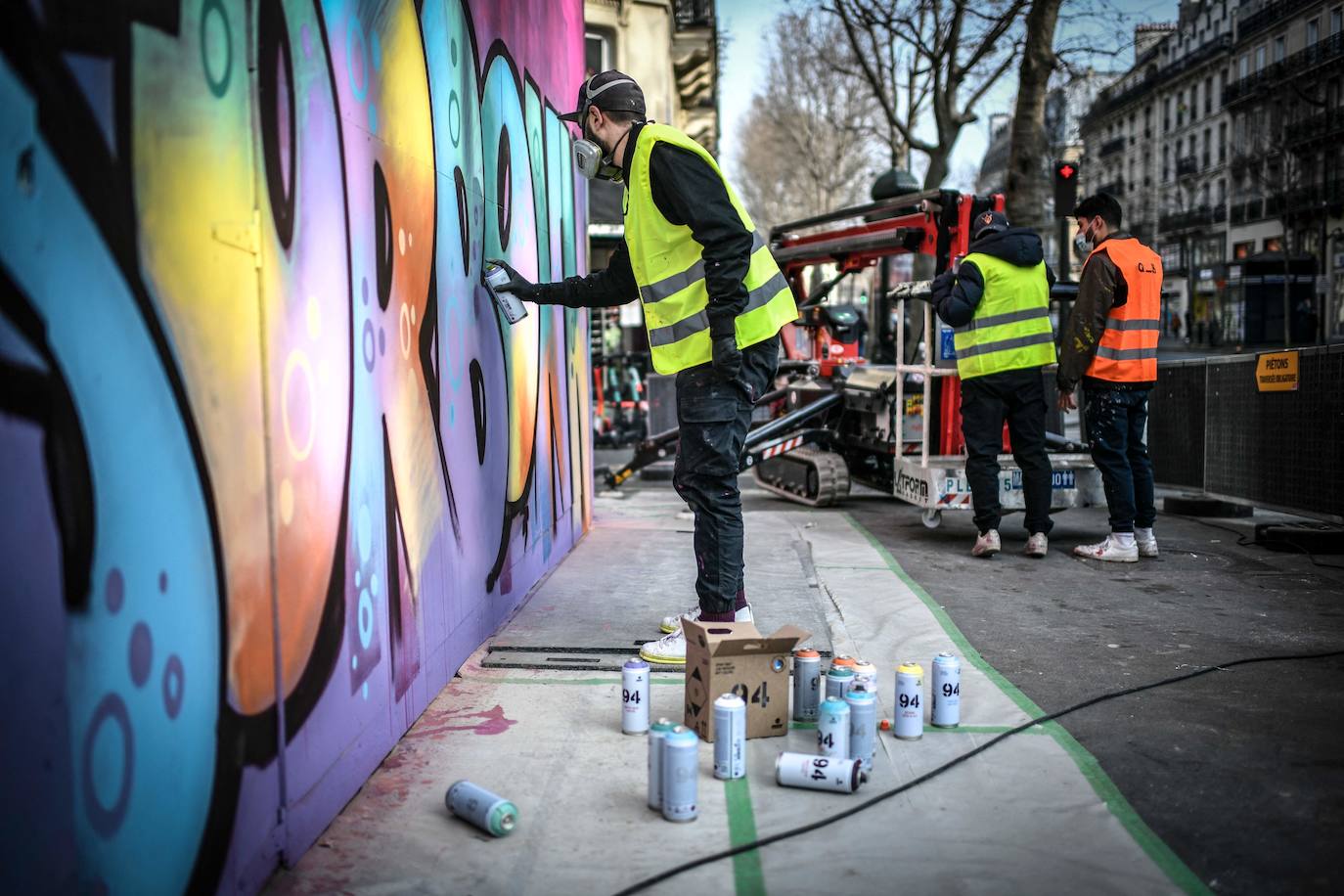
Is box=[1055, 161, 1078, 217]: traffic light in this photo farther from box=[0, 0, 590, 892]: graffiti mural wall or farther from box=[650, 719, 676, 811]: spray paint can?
box=[650, 719, 676, 811]: spray paint can

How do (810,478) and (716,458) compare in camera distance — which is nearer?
(716,458)

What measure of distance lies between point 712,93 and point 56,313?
50.5 meters

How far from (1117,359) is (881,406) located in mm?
2920

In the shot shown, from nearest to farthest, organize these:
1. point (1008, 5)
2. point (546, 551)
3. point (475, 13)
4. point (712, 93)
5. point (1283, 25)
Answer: point (475, 13)
point (546, 551)
point (1283, 25)
point (1008, 5)
point (712, 93)

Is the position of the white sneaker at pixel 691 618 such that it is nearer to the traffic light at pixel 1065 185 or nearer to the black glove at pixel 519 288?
the black glove at pixel 519 288

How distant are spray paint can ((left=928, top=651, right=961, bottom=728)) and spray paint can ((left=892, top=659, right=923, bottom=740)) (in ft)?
0.37

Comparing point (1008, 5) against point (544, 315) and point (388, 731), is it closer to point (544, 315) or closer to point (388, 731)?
point (544, 315)

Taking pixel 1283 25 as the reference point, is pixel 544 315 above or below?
below

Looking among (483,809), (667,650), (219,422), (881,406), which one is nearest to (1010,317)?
(881,406)

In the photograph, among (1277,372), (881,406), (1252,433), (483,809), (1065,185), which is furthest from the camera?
(1065,185)

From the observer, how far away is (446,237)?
432 cm

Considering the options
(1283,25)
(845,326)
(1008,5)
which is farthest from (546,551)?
(1008,5)

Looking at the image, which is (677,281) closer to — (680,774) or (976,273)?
(680,774)

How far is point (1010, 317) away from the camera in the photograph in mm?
7312
